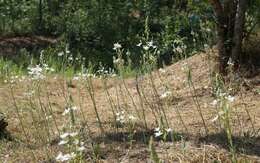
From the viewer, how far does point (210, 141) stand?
445cm

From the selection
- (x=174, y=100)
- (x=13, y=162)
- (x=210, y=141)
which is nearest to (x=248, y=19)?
(x=174, y=100)

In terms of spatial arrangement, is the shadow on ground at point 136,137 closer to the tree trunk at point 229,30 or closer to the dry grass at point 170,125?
the dry grass at point 170,125

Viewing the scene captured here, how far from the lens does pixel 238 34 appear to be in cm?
655

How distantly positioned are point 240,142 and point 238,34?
233cm

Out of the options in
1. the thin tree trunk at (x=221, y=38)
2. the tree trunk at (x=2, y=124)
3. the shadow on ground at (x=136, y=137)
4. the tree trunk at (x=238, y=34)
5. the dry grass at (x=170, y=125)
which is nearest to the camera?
the dry grass at (x=170, y=125)

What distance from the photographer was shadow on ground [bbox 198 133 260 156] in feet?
14.0

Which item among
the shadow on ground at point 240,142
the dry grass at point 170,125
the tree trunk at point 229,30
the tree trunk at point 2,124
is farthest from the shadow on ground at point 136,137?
the tree trunk at point 229,30

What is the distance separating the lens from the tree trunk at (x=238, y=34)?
6449 mm

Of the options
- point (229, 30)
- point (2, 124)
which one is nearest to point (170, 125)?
point (2, 124)

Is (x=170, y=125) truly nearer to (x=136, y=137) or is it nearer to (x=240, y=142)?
(x=136, y=137)

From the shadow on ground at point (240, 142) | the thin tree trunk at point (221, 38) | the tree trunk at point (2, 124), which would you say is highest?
the thin tree trunk at point (221, 38)

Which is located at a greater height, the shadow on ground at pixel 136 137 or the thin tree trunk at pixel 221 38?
the thin tree trunk at pixel 221 38

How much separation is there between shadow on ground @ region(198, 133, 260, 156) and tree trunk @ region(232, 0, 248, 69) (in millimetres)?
2113

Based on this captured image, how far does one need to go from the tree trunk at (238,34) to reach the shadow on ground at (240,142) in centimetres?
211
